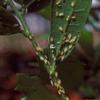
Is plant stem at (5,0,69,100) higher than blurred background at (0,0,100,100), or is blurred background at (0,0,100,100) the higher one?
plant stem at (5,0,69,100)

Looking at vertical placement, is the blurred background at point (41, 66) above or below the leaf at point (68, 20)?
below

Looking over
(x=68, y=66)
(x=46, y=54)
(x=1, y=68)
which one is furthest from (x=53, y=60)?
(x=1, y=68)

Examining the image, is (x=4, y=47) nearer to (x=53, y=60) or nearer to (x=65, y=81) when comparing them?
(x=65, y=81)

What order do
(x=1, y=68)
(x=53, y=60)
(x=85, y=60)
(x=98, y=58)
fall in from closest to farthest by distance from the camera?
(x=53, y=60)
(x=98, y=58)
(x=85, y=60)
(x=1, y=68)

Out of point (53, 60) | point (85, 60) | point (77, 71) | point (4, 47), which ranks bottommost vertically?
point (4, 47)
